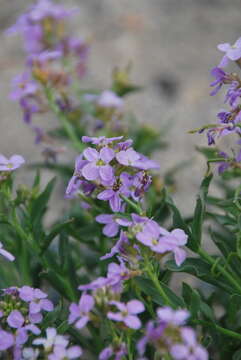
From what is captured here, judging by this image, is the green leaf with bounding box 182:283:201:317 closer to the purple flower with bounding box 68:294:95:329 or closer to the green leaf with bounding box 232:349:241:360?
the green leaf with bounding box 232:349:241:360

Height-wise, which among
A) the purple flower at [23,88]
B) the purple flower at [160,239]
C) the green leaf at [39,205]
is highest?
the purple flower at [23,88]

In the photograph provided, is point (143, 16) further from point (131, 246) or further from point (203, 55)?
point (131, 246)

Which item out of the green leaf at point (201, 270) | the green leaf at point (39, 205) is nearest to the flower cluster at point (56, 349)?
the green leaf at point (201, 270)

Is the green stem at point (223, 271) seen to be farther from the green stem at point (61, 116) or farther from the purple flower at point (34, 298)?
the green stem at point (61, 116)

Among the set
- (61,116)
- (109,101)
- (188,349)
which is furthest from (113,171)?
(109,101)

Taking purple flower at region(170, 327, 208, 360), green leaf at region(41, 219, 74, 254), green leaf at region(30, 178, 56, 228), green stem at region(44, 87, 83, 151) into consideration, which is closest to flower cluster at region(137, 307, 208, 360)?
purple flower at region(170, 327, 208, 360)

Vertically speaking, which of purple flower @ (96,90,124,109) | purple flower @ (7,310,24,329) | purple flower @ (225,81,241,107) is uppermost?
purple flower @ (225,81,241,107)
